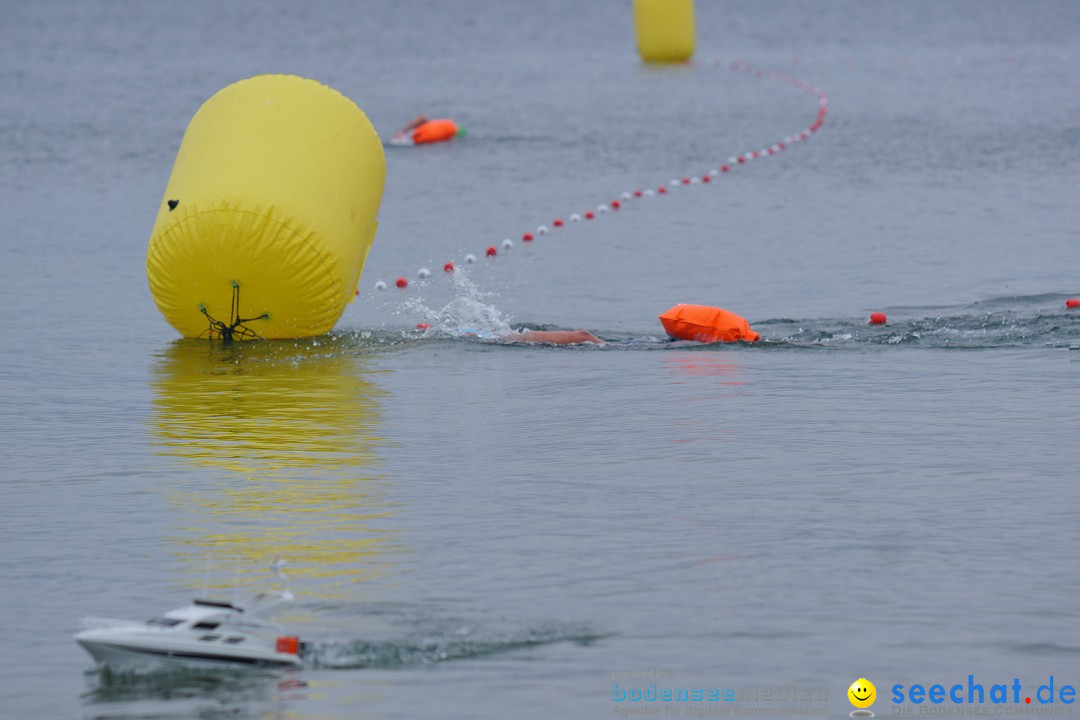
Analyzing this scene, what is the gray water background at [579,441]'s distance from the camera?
9.42 m

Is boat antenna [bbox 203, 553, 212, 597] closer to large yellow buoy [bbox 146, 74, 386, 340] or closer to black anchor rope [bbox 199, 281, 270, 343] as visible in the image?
large yellow buoy [bbox 146, 74, 386, 340]

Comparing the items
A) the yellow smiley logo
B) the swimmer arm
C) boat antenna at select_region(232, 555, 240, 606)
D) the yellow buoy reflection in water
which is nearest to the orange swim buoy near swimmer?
the swimmer arm

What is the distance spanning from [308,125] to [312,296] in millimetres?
1807

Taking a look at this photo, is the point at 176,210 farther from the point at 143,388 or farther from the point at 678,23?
the point at 678,23

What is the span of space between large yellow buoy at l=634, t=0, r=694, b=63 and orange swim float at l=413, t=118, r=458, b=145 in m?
15.9

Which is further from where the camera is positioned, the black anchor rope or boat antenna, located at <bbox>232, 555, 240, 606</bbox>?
the black anchor rope

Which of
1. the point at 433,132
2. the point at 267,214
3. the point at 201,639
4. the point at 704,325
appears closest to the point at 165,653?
the point at 201,639

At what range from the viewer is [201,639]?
8.76 metres

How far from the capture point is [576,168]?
102 feet

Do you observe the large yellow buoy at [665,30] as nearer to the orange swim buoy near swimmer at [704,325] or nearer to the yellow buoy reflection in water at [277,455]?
the orange swim buoy near swimmer at [704,325]

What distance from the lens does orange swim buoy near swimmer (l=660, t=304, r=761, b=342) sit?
17.2 meters

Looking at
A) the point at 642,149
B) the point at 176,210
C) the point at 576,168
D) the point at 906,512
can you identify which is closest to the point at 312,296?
the point at 176,210

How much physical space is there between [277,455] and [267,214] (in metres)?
3.27

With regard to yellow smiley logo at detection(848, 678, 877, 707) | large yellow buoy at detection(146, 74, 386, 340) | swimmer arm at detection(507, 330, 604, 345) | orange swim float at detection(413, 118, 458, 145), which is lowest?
yellow smiley logo at detection(848, 678, 877, 707)
